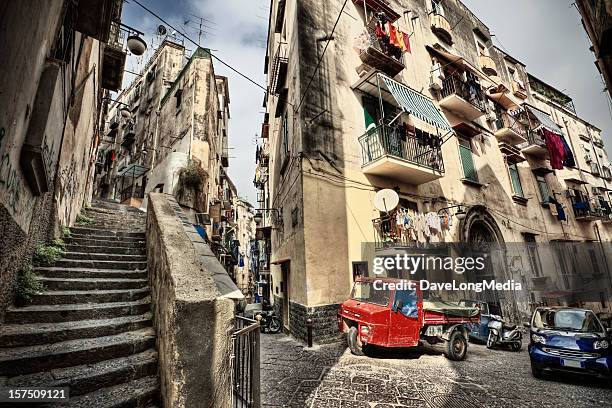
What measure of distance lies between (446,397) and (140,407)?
4.45 metres

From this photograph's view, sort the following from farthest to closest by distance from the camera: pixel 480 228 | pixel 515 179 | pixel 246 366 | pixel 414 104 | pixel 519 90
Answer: pixel 519 90 → pixel 515 179 → pixel 480 228 → pixel 414 104 → pixel 246 366

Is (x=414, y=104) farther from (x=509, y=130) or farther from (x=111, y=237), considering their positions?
(x=509, y=130)

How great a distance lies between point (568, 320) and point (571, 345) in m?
0.82

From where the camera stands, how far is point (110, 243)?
520 cm

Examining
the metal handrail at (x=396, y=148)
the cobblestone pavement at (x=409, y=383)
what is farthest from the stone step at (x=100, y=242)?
the metal handrail at (x=396, y=148)

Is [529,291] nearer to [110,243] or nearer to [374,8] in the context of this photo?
[374,8]

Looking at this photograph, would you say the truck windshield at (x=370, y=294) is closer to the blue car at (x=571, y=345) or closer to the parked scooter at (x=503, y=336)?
the blue car at (x=571, y=345)

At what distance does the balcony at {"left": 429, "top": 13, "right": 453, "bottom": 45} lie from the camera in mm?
14898

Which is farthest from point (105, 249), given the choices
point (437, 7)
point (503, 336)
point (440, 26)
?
point (437, 7)

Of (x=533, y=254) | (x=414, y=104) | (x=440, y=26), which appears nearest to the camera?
(x=414, y=104)

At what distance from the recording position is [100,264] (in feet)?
14.3

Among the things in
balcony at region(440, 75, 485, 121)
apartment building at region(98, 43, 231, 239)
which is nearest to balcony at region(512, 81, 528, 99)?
balcony at region(440, 75, 485, 121)

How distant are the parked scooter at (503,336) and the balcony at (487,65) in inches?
658

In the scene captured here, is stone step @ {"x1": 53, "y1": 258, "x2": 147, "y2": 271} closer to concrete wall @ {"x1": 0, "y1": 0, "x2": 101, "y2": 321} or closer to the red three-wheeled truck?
concrete wall @ {"x1": 0, "y1": 0, "x2": 101, "y2": 321}
